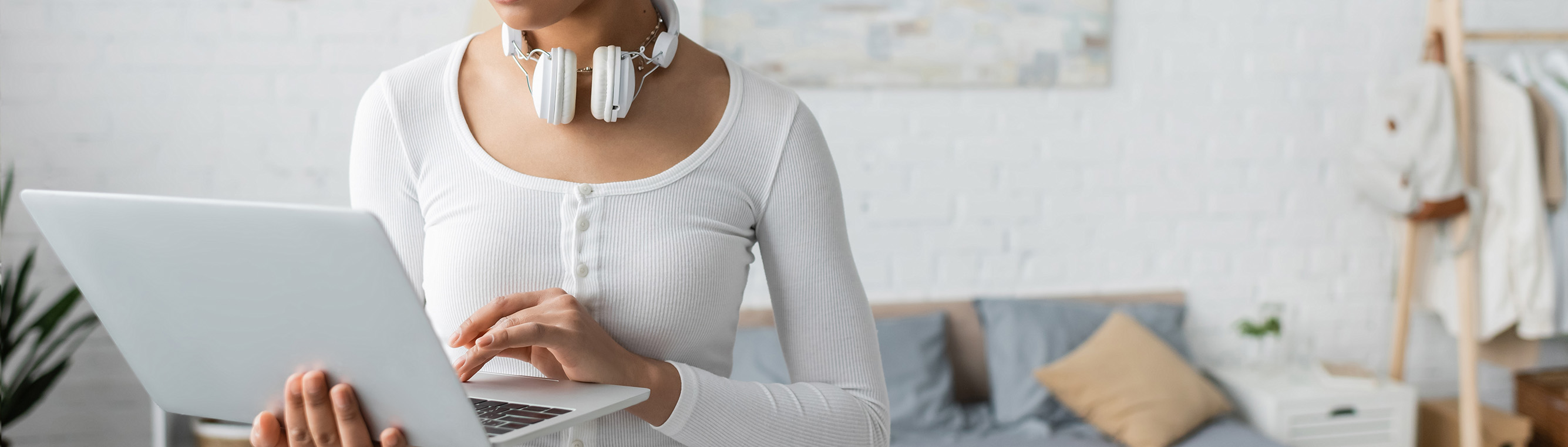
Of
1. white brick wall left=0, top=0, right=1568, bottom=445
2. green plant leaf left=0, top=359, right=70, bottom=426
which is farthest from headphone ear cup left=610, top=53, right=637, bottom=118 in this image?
green plant leaf left=0, top=359, right=70, bottom=426

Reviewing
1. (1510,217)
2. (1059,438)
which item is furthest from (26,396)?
(1510,217)

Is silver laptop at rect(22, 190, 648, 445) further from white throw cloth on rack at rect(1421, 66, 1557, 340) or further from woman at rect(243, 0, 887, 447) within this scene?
white throw cloth on rack at rect(1421, 66, 1557, 340)

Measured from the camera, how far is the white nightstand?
2639 millimetres

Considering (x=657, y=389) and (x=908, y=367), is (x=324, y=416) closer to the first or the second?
(x=657, y=389)

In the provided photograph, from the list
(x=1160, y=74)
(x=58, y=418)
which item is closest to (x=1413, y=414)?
(x=1160, y=74)

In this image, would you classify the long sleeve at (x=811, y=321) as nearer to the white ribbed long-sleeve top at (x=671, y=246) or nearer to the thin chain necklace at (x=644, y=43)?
the white ribbed long-sleeve top at (x=671, y=246)

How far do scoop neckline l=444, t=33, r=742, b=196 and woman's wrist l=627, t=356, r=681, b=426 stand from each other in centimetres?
15

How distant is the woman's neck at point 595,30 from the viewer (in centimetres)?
82

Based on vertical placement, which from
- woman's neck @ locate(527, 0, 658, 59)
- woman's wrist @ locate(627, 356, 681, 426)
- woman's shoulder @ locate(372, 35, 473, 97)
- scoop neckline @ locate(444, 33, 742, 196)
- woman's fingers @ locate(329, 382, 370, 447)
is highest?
woman's neck @ locate(527, 0, 658, 59)

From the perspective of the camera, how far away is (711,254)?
816 mm

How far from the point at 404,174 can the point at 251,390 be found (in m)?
0.23

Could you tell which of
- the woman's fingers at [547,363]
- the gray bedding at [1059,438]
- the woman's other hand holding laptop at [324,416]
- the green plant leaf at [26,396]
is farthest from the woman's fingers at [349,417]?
the green plant leaf at [26,396]

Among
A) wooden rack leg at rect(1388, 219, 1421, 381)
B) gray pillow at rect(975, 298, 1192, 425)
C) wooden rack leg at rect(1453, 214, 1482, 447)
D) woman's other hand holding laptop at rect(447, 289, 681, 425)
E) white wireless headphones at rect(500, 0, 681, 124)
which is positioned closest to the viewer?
woman's other hand holding laptop at rect(447, 289, 681, 425)

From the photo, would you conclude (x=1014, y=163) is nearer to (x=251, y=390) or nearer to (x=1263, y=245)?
(x=1263, y=245)
